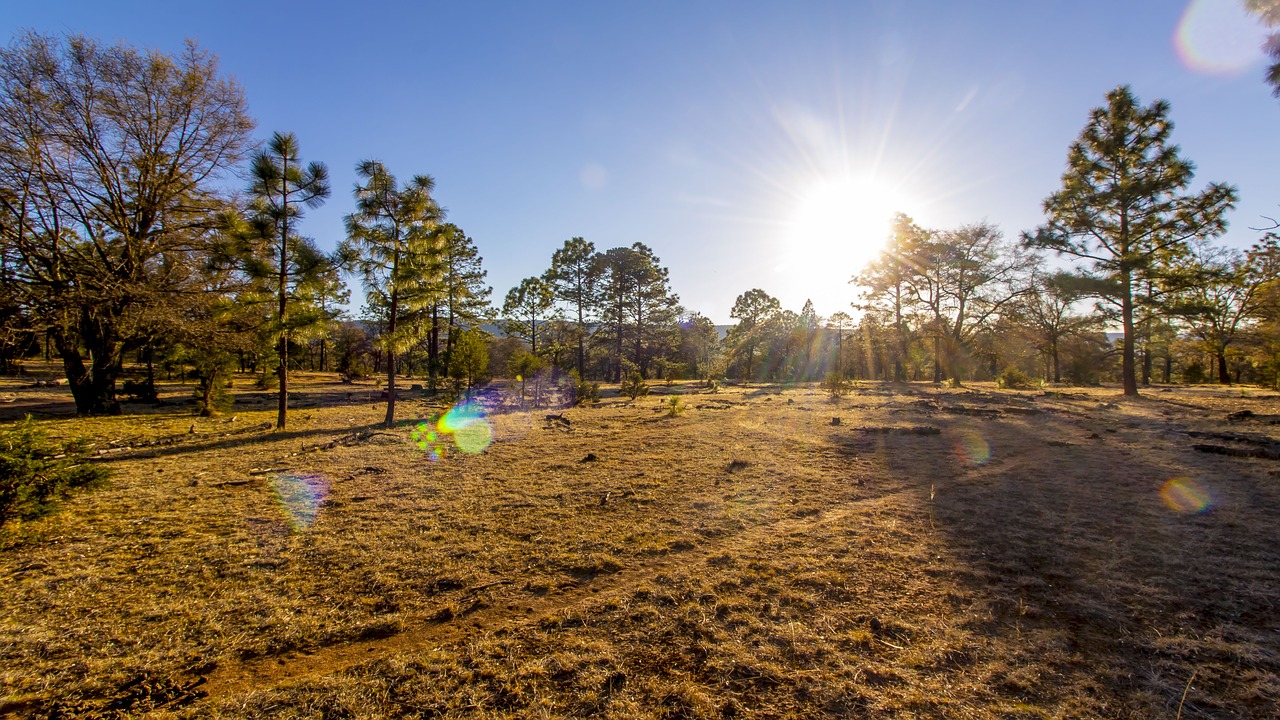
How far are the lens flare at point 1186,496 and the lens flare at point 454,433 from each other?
994 cm

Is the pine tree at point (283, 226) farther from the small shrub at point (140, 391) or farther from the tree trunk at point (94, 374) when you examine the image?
the small shrub at point (140, 391)

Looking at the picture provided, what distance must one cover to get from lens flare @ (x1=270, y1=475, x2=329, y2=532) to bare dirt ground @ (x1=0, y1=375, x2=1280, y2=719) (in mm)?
47

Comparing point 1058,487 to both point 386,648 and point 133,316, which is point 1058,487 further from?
point 133,316

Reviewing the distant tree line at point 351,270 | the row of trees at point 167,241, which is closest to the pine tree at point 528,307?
the distant tree line at point 351,270

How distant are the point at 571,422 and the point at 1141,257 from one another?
22586mm

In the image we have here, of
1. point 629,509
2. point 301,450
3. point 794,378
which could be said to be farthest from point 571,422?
point 794,378

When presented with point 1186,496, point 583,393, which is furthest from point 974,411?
point 583,393

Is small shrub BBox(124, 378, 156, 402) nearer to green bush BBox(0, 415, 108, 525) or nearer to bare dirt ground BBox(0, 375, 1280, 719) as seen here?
bare dirt ground BBox(0, 375, 1280, 719)

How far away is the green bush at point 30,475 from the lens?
4496 mm

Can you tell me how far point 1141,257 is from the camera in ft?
58.9

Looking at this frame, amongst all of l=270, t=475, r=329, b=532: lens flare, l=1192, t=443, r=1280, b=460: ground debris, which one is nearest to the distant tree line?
l=270, t=475, r=329, b=532: lens flare

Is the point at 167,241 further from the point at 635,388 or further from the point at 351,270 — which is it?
the point at 635,388

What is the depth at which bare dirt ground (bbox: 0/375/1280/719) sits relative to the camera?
2.43 meters

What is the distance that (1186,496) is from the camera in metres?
5.34
